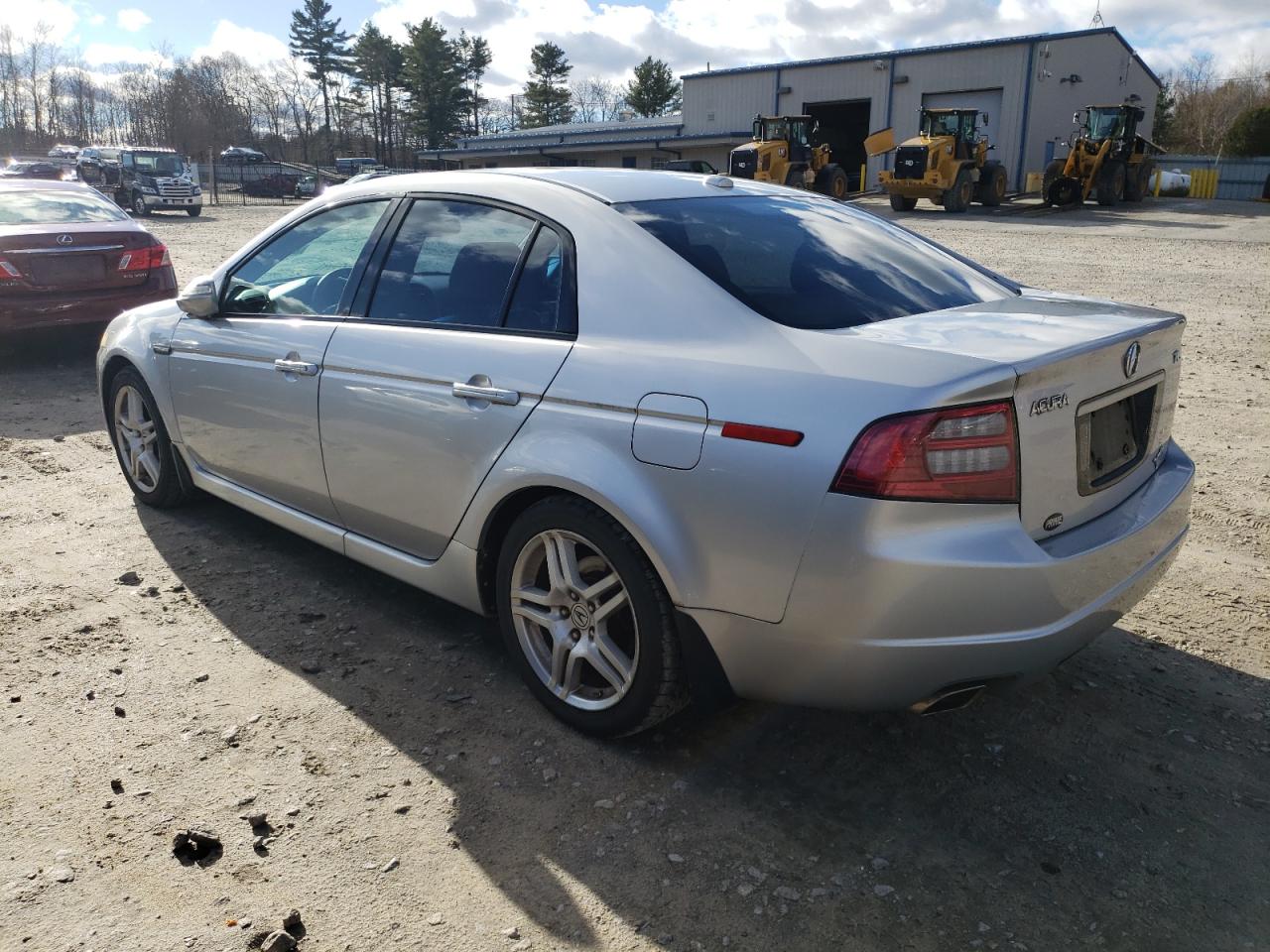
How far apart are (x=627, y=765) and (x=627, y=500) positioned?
2.72ft

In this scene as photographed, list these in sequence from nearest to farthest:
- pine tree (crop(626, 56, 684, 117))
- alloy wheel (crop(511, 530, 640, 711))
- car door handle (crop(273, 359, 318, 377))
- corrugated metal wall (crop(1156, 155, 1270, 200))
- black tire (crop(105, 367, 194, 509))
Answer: alloy wheel (crop(511, 530, 640, 711)) < car door handle (crop(273, 359, 318, 377)) < black tire (crop(105, 367, 194, 509)) < corrugated metal wall (crop(1156, 155, 1270, 200)) < pine tree (crop(626, 56, 684, 117))

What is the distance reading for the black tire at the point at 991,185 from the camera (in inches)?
1094

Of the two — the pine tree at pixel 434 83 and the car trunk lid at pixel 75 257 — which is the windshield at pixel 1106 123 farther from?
the pine tree at pixel 434 83

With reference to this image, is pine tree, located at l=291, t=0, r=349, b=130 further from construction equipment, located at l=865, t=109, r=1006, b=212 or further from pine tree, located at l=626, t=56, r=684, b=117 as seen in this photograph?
construction equipment, located at l=865, t=109, r=1006, b=212

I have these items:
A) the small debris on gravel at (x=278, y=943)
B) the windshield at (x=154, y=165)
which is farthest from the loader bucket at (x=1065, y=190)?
the small debris on gravel at (x=278, y=943)

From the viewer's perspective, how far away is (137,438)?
4.96 metres

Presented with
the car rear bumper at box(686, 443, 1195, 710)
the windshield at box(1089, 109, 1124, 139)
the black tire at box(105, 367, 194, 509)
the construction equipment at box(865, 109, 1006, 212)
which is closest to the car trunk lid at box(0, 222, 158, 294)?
the black tire at box(105, 367, 194, 509)

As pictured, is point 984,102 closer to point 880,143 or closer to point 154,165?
point 880,143

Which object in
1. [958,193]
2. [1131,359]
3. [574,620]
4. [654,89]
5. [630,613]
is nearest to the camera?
[1131,359]

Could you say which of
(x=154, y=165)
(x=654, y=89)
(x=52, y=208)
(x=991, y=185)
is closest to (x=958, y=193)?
(x=991, y=185)

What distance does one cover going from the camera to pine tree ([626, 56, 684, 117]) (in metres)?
67.1

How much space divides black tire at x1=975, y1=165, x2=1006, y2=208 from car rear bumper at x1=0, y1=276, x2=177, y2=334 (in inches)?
970

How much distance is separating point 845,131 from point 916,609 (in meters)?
43.2

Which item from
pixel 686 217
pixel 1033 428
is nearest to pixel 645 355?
pixel 686 217
